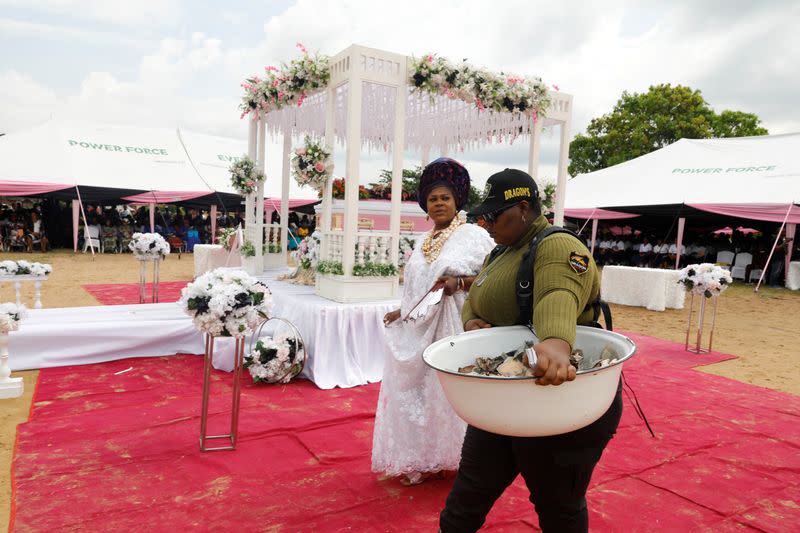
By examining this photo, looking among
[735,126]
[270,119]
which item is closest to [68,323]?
[270,119]

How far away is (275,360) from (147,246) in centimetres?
352

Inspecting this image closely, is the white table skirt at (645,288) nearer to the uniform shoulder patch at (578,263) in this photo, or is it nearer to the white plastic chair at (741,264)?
the white plastic chair at (741,264)

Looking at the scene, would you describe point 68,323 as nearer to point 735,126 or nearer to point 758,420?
point 758,420

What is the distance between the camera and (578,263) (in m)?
1.51

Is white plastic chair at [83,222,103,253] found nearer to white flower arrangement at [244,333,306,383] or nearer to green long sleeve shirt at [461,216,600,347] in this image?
white flower arrangement at [244,333,306,383]

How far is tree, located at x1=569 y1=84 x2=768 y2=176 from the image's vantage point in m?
26.2

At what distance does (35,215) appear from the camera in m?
18.3

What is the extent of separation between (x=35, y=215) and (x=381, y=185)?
15300mm

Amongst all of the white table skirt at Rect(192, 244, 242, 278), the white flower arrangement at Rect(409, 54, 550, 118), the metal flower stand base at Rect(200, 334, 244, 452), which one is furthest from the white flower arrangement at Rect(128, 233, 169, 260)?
the metal flower stand base at Rect(200, 334, 244, 452)

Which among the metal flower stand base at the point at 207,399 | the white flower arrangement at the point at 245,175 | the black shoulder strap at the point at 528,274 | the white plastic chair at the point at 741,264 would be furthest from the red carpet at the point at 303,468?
the white plastic chair at the point at 741,264

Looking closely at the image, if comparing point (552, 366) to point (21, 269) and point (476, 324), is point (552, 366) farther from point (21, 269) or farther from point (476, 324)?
point (21, 269)

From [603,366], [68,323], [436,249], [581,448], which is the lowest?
[68,323]

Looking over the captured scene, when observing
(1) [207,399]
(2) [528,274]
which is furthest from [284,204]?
(2) [528,274]

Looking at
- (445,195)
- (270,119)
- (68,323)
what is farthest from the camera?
(270,119)
